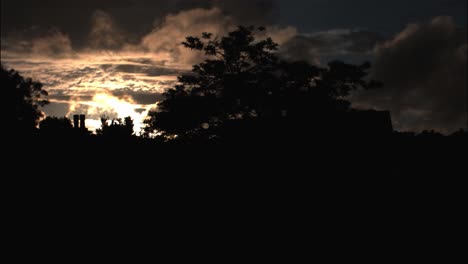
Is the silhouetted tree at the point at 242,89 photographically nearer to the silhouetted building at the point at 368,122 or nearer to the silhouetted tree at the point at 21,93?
the silhouetted building at the point at 368,122

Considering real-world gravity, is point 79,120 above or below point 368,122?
above

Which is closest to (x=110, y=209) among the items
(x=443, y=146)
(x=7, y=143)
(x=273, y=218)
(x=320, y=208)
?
(x=7, y=143)

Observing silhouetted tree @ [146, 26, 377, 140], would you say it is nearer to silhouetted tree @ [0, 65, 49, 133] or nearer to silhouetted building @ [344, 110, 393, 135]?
silhouetted building @ [344, 110, 393, 135]

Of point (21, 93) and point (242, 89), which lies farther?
point (21, 93)

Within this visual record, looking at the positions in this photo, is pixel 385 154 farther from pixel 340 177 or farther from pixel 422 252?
pixel 422 252

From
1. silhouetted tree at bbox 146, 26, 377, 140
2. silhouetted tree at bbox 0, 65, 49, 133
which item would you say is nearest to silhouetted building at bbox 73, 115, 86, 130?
silhouetted tree at bbox 146, 26, 377, 140

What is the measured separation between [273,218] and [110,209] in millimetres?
3809

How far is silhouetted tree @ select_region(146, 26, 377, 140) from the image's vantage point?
30250 millimetres

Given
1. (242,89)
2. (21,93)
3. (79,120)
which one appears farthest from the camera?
(21,93)

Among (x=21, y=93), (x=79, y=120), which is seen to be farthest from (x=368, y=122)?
(x=21, y=93)

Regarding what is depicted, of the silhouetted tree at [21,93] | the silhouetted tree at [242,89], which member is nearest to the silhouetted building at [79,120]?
the silhouetted tree at [242,89]

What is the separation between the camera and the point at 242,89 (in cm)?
3108

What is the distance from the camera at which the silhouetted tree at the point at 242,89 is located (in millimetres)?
30250

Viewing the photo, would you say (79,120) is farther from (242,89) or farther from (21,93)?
(21,93)
